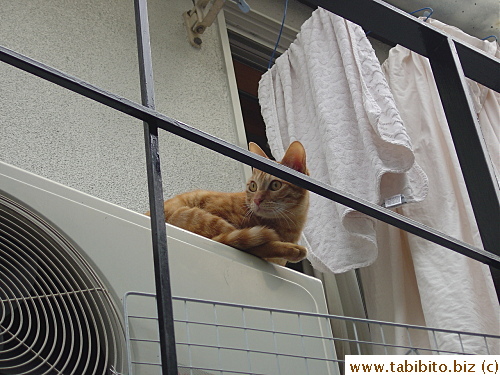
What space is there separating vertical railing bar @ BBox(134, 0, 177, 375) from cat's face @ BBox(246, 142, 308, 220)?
2.59 feet

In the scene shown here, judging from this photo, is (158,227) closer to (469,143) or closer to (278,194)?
(469,143)

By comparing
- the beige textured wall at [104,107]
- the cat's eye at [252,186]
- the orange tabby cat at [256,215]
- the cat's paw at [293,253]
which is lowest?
the cat's paw at [293,253]

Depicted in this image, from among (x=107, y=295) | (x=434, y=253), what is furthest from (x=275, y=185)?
(x=107, y=295)

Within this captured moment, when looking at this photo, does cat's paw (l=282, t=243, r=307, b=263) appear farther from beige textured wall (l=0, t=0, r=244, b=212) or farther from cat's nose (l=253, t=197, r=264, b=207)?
beige textured wall (l=0, t=0, r=244, b=212)

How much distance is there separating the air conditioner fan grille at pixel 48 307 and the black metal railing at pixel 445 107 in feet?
1.07

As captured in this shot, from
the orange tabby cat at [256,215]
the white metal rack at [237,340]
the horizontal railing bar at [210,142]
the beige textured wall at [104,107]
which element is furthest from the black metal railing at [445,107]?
the beige textured wall at [104,107]

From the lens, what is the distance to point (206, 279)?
3.11 ft

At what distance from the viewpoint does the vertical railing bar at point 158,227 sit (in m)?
0.43

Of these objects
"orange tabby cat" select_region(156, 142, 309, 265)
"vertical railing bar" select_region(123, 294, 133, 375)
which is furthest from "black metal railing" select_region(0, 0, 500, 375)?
"orange tabby cat" select_region(156, 142, 309, 265)

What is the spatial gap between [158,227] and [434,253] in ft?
3.65

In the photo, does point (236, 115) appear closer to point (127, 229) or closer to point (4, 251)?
point (127, 229)

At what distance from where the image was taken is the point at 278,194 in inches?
54.4

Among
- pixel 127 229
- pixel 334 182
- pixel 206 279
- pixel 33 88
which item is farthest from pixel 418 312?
pixel 33 88

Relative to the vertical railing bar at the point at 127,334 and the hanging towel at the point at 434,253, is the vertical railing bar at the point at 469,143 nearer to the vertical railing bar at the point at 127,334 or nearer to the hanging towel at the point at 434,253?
the vertical railing bar at the point at 127,334
